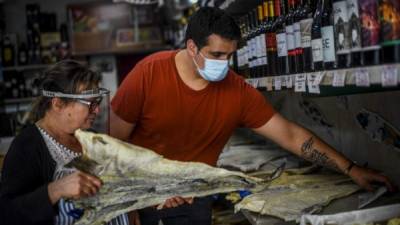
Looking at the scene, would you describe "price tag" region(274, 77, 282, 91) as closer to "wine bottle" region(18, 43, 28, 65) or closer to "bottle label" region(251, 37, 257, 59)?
"bottle label" region(251, 37, 257, 59)

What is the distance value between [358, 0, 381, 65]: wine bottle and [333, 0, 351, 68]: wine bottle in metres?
0.08

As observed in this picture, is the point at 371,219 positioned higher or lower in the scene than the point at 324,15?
lower

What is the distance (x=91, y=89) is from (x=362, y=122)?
1398 millimetres

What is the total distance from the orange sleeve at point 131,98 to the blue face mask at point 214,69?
0.95ft

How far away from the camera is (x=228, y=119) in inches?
95.5

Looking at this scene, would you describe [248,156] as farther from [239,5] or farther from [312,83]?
[312,83]

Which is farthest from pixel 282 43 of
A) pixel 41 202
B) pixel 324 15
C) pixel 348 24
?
pixel 41 202

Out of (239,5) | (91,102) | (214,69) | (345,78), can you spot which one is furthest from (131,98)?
(345,78)

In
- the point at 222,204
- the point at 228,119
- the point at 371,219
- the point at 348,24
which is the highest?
the point at 348,24

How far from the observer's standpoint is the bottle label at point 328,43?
1591 mm

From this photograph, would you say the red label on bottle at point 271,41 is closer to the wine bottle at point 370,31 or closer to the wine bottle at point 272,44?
the wine bottle at point 272,44

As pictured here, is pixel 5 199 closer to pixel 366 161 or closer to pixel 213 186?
pixel 213 186

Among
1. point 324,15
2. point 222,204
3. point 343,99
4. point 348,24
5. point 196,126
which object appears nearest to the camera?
point 348,24

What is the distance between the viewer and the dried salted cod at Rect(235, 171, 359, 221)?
1.93 meters
